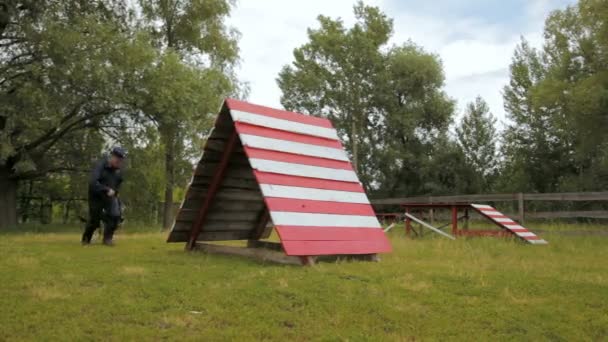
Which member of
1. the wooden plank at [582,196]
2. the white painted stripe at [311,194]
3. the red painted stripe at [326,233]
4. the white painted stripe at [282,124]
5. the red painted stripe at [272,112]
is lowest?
the red painted stripe at [326,233]

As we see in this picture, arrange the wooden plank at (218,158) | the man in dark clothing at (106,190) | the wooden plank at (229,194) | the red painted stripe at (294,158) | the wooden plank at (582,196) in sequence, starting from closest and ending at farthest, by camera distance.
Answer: the red painted stripe at (294,158), the wooden plank at (218,158), the wooden plank at (229,194), the man in dark clothing at (106,190), the wooden plank at (582,196)

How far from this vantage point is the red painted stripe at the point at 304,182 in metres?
6.88

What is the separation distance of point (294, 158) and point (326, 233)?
3.89 ft

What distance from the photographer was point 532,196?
47.3 feet

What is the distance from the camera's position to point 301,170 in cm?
742

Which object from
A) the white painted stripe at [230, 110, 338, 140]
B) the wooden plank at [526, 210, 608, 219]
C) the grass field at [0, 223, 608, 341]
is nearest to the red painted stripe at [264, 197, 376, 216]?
the grass field at [0, 223, 608, 341]

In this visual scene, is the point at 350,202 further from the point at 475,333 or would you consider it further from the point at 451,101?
the point at 451,101

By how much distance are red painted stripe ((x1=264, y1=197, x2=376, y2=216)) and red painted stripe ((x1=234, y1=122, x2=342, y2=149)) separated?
3.51 feet

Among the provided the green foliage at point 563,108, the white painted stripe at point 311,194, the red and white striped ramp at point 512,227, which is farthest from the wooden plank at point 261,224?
the green foliage at point 563,108

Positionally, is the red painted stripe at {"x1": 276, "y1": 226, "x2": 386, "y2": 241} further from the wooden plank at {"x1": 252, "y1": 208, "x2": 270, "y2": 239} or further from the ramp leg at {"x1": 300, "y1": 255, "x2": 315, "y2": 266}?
the wooden plank at {"x1": 252, "y1": 208, "x2": 270, "y2": 239}

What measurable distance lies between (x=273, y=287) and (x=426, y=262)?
2.95 m

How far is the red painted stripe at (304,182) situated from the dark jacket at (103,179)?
3.43 metres

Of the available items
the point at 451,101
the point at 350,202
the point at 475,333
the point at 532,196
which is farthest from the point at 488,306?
the point at 451,101

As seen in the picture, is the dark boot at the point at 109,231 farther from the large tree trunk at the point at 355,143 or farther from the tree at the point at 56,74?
the large tree trunk at the point at 355,143
